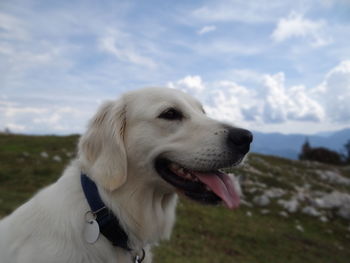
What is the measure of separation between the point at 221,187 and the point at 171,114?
1125 millimetres

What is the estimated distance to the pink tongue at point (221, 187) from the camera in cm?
393

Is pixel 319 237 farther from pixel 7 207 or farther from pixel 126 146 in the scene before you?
pixel 126 146

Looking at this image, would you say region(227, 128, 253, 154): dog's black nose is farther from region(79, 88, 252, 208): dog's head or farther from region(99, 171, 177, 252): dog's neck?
region(99, 171, 177, 252): dog's neck

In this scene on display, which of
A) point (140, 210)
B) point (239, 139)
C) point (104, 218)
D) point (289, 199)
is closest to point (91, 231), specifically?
point (104, 218)

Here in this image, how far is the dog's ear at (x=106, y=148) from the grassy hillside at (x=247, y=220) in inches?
246

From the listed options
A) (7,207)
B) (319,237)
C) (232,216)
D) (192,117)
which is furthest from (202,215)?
(192,117)

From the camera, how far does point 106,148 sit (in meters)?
4.01

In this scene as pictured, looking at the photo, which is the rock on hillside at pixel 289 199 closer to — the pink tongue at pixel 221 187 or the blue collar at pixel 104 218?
the pink tongue at pixel 221 187

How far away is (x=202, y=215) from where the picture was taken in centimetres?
1659

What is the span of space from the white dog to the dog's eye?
0.01 m

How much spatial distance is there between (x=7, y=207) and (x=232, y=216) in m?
11.1

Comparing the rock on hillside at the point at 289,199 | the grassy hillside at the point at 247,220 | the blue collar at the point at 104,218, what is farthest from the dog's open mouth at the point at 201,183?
the rock on hillside at the point at 289,199

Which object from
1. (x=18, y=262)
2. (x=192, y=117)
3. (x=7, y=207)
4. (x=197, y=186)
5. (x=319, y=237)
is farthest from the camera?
(x=319, y=237)

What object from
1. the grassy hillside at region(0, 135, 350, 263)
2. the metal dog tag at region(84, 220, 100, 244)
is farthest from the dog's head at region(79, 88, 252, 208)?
the grassy hillside at region(0, 135, 350, 263)
